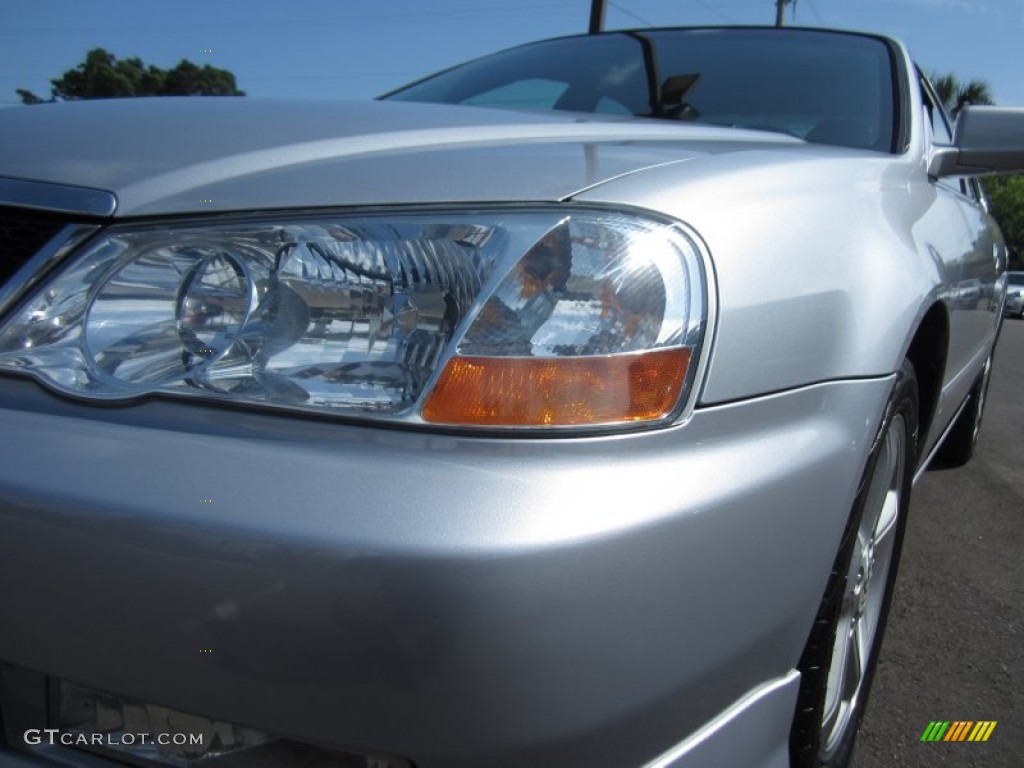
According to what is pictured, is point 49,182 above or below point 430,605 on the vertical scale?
above

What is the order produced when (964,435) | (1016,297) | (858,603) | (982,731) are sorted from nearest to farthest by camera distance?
(858,603)
(982,731)
(964,435)
(1016,297)

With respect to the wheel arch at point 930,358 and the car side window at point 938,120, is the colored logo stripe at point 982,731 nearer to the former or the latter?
the wheel arch at point 930,358

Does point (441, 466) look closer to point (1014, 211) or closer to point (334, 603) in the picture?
point (334, 603)

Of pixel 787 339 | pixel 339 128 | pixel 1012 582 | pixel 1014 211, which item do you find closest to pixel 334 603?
pixel 787 339

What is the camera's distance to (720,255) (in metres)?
1.18

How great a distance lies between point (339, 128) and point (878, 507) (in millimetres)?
1256

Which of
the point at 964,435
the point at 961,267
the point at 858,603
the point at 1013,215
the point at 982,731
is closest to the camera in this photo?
the point at 858,603

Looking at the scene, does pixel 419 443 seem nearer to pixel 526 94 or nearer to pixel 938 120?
pixel 526 94

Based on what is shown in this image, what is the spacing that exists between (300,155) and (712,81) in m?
1.57

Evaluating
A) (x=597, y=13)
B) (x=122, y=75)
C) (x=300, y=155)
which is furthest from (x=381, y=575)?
(x=597, y=13)

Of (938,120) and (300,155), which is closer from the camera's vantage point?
(300,155)

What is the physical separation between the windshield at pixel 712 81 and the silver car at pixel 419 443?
969 mm

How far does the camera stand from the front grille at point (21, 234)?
3.95 ft

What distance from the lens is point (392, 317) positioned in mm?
1134
